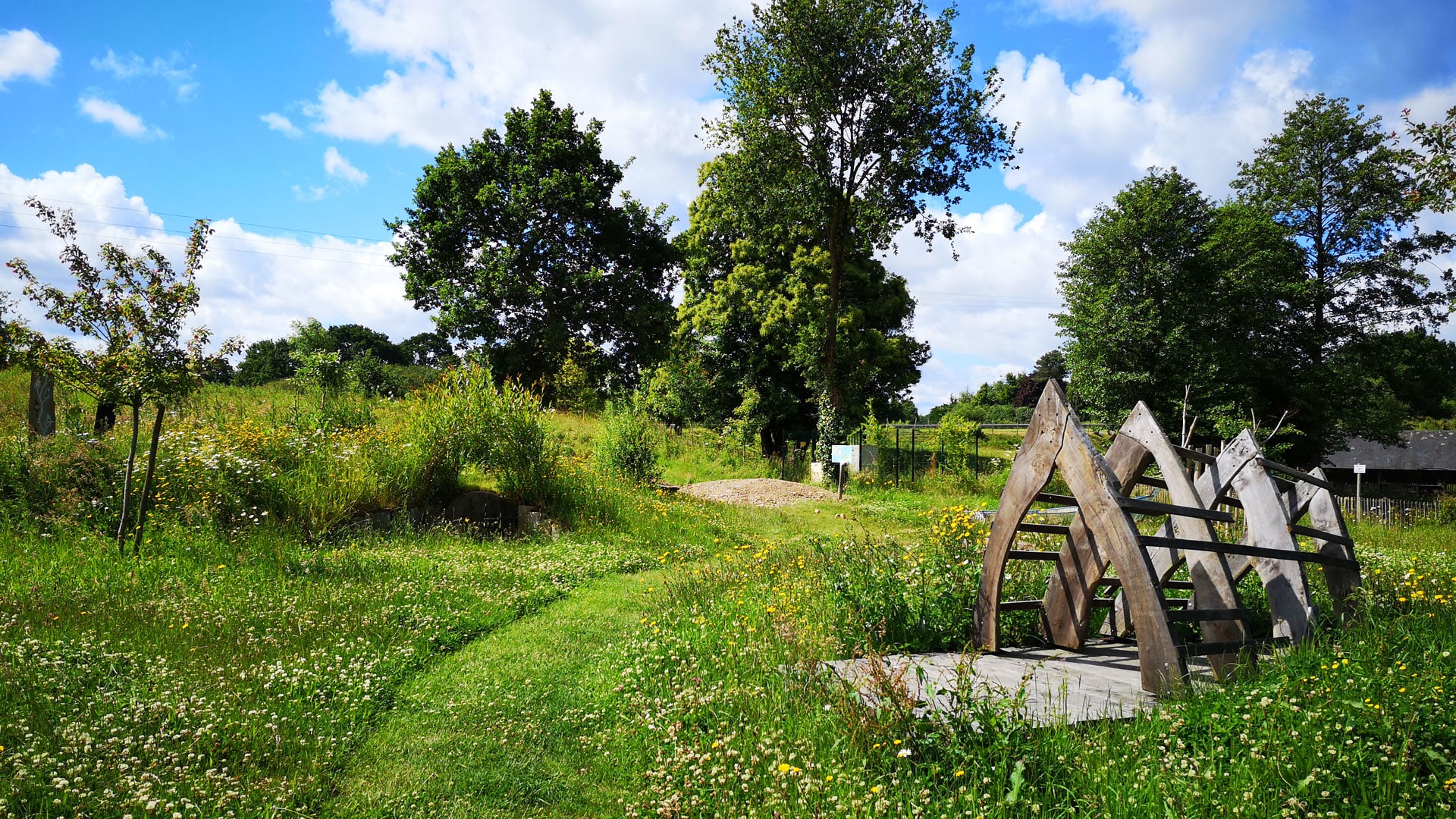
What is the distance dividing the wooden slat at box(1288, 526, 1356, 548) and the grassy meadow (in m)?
0.40

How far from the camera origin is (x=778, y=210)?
968 inches

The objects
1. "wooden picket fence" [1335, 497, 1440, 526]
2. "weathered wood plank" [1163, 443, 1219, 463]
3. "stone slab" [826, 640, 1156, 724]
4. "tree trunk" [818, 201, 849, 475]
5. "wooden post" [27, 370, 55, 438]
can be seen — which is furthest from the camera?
"tree trunk" [818, 201, 849, 475]

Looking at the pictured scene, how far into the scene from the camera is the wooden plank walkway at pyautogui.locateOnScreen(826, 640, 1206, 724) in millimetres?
3637

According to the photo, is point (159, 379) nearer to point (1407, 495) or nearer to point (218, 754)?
point (218, 754)

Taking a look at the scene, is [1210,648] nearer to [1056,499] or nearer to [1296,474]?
[1056,499]

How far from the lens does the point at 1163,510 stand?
3.97 meters

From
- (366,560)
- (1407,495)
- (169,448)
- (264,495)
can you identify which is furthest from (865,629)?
(1407,495)

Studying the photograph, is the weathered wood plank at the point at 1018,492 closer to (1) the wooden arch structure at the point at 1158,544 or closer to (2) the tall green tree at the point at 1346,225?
(1) the wooden arch structure at the point at 1158,544

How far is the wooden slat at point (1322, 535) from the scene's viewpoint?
4723mm

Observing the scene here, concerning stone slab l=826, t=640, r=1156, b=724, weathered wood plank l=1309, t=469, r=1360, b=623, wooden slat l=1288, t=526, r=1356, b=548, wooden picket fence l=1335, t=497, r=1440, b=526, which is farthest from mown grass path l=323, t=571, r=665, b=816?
wooden picket fence l=1335, t=497, r=1440, b=526

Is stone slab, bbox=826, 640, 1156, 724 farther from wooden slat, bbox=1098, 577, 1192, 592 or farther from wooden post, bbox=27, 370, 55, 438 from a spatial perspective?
wooden post, bbox=27, 370, 55, 438

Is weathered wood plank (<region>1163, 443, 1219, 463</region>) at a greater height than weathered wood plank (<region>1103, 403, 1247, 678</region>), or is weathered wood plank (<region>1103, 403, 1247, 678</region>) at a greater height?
weathered wood plank (<region>1163, 443, 1219, 463</region>)

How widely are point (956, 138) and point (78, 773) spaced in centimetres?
2517

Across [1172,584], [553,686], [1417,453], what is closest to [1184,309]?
[1417,453]
